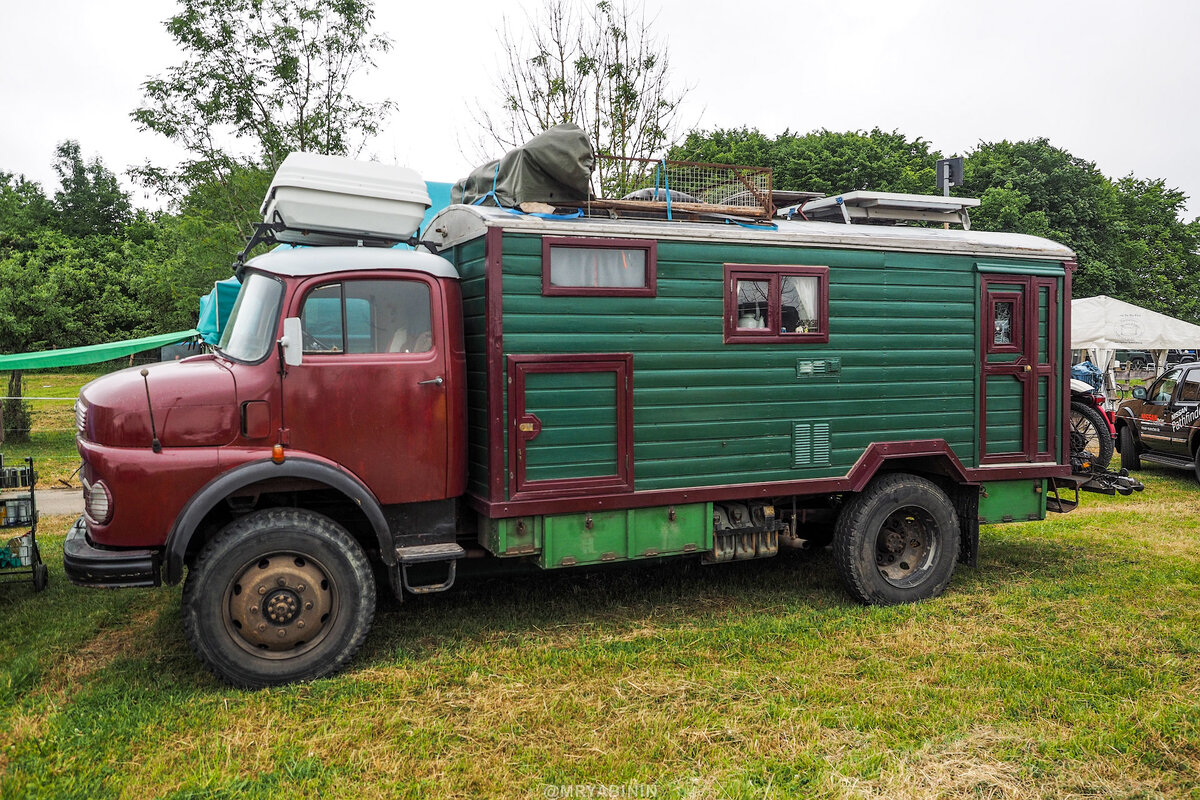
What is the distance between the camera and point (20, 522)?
6613 millimetres

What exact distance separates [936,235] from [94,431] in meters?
6.16

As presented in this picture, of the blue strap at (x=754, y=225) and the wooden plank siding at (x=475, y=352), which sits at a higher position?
the blue strap at (x=754, y=225)

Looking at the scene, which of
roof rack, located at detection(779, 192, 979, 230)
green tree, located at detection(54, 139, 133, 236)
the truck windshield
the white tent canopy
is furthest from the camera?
green tree, located at detection(54, 139, 133, 236)

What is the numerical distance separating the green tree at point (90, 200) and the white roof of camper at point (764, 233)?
1974 inches

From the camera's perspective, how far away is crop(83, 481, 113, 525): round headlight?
15.6ft

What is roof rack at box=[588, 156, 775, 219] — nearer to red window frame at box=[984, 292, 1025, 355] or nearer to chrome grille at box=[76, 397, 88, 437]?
red window frame at box=[984, 292, 1025, 355]

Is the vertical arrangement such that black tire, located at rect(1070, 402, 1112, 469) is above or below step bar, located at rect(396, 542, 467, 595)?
above

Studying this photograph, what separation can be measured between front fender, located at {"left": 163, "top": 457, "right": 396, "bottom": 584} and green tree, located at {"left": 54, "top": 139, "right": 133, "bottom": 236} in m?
50.6

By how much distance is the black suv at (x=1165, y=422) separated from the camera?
12570mm

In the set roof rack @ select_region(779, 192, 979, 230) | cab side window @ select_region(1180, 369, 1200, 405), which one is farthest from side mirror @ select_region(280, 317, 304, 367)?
cab side window @ select_region(1180, 369, 1200, 405)

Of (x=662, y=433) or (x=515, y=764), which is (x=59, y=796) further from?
(x=662, y=433)

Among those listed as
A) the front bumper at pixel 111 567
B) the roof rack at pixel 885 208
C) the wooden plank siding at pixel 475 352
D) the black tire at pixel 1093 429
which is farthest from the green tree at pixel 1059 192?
the front bumper at pixel 111 567

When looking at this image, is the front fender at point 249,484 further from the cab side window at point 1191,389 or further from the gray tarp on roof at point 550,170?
the cab side window at point 1191,389

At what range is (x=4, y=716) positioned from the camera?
4574mm
